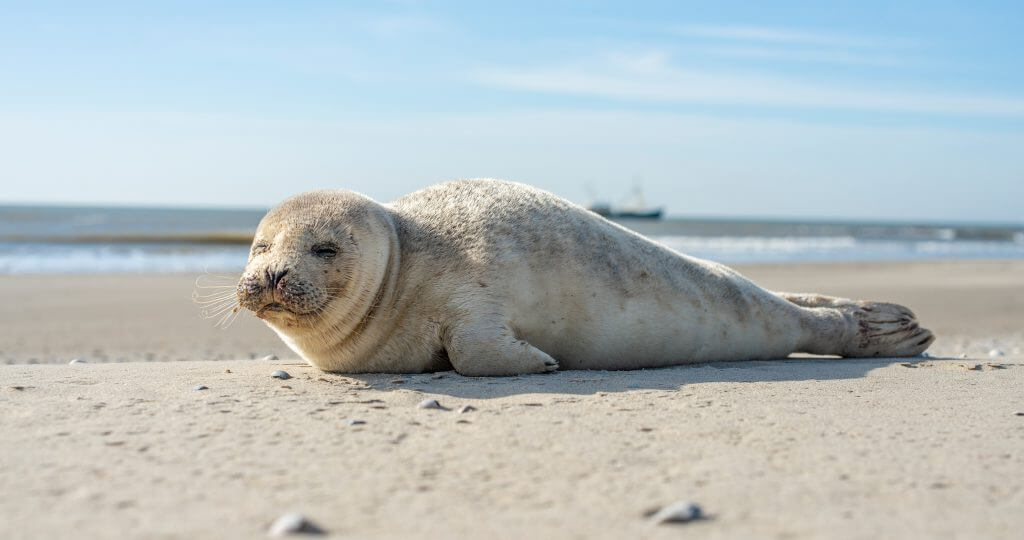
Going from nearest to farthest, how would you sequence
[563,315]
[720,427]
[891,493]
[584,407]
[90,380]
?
1. [891,493]
2. [720,427]
3. [584,407]
4. [90,380]
5. [563,315]

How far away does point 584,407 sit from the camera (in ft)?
12.4

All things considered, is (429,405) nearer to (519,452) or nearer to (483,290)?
(519,452)

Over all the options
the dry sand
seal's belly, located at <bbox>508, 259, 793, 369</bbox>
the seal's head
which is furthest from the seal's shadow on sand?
the seal's head

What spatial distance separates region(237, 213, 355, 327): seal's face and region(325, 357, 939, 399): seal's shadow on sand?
491mm

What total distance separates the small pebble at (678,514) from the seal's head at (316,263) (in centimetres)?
249

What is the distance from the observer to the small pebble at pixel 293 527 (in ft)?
7.56

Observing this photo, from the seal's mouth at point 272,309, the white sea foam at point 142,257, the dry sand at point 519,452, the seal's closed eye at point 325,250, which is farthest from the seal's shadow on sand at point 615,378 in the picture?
the white sea foam at point 142,257

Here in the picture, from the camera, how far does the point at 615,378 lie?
461cm

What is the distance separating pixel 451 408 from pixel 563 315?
1.38 meters

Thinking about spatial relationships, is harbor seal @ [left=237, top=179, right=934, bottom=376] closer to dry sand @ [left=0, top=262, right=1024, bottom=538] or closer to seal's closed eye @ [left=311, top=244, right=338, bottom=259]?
seal's closed eye @ [left=311, top=244, right=338, bottom=259]

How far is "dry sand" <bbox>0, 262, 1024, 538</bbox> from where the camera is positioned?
7.93 ft

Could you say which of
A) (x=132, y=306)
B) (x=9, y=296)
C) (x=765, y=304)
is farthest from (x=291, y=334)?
(x=9, y=296)

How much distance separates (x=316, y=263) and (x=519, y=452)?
1.91 meters

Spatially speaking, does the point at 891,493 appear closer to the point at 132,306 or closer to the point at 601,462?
the point at 601,462
